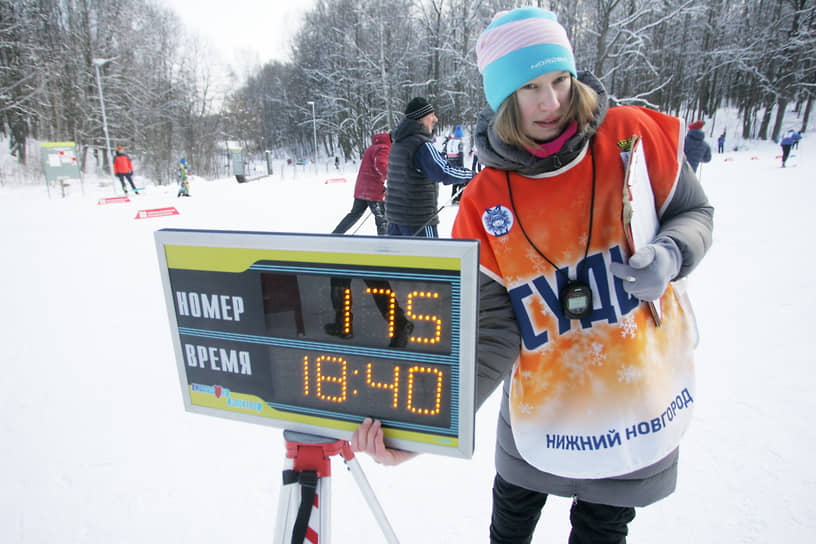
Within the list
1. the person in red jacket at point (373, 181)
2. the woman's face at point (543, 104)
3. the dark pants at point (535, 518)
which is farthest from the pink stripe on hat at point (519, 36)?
the person in red jacket at point (373, 181)

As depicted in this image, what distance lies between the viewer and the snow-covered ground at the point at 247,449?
2012 millimetres

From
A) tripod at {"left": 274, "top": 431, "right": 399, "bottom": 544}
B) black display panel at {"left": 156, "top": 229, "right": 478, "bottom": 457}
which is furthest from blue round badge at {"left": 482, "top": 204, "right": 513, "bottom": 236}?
tripod at {"left": 274, "top": 431, "right": 399, "bottom": 544}

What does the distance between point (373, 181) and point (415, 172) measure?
1.82 m

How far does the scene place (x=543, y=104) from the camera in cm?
107

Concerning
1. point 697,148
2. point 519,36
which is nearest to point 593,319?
point 519,36

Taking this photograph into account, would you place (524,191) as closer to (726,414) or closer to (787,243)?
(726,414)

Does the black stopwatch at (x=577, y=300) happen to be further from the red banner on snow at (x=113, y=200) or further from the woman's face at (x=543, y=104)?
the red banner on snow at (x=113, y=200)

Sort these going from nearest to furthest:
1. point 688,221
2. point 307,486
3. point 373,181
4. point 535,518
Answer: point 688,221
point 307,486
point 535,518
point 373,181

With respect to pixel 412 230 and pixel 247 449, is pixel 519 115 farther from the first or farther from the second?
pixel 412 230

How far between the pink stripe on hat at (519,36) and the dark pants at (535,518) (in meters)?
1.32

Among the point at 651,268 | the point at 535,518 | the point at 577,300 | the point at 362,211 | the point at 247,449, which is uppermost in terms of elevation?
the point at 651,268

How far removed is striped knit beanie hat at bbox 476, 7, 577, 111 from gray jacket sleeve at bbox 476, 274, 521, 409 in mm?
536

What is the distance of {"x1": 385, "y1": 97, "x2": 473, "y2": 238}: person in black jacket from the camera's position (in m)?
3.85

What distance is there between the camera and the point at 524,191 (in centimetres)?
113
